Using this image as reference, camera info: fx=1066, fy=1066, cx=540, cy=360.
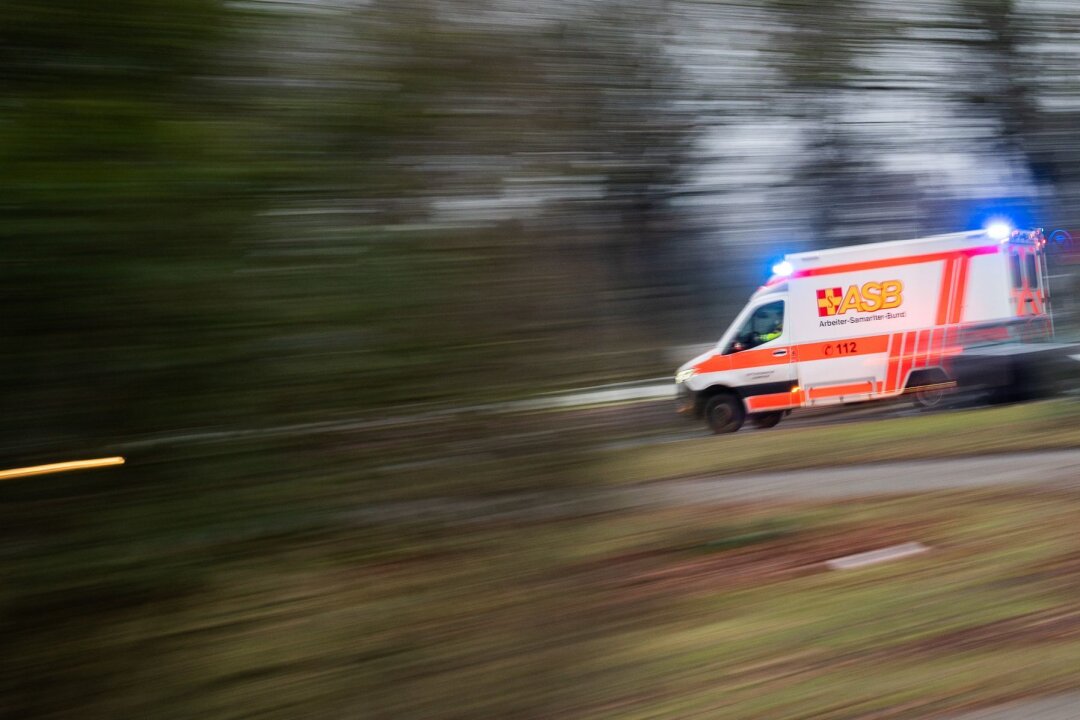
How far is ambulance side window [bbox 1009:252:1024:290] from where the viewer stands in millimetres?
9773

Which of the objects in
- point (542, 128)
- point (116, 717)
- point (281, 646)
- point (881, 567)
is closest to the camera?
point (116, 717)

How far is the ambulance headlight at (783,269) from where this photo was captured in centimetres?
642

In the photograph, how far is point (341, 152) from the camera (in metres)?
3.00

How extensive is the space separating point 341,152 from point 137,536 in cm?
117

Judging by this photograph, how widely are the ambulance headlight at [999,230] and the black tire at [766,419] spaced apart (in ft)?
16.4

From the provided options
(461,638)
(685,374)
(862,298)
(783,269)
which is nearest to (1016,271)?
(862,298)

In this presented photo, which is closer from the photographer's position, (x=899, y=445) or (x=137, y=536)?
(x=137, y=536)

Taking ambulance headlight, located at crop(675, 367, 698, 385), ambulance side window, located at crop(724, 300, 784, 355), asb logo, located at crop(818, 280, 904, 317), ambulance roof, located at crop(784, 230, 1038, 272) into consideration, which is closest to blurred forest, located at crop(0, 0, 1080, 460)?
ambulance headlight, located at crop(675, 367, 698, 385)

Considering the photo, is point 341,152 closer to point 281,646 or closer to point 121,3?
point 121,3

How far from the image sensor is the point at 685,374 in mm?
4117

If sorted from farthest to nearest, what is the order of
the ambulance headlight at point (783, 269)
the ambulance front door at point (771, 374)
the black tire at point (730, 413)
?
the ambulance front door at point (771, 374) → the black tire at point (730, 413) → the ambulance headlight at point (783, 269)

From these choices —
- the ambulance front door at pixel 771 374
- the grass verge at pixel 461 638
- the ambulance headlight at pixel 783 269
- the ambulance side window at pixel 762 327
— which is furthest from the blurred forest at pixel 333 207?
the ambulance front door at pixel 771 374

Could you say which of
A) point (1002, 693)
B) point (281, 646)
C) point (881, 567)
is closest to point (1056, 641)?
point (1002, 693)

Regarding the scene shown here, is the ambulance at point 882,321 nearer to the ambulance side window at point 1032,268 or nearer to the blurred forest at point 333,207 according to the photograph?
the ambulance side window at point 1032,268
